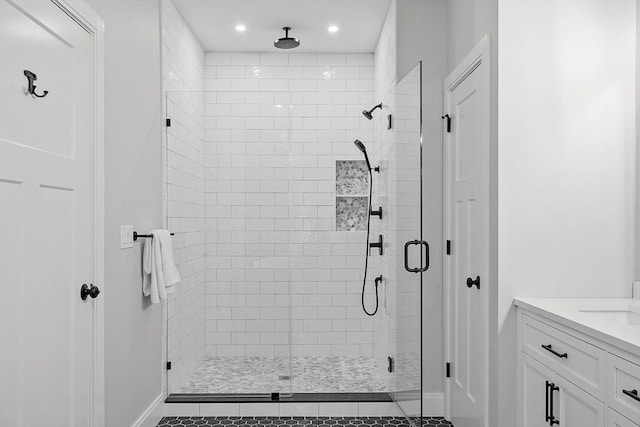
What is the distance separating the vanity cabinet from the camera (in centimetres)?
161

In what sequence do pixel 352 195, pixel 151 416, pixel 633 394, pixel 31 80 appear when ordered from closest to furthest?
pixel 633 394 < pixel 31 80 < pixel 151 416 < pixel 352 195

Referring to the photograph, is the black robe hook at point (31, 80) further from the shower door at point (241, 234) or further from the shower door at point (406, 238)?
the shower door at point (406, 238)

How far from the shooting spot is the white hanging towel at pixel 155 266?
297 centimetres

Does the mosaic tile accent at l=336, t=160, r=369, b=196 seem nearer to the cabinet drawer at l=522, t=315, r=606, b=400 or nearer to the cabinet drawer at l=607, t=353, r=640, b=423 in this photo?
the cabinet drawer at l=522, t=315, r=606, b=400

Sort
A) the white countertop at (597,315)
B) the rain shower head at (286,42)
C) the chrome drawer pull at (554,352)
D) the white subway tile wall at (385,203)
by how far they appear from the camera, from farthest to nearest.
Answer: the rain shower head at (286,42), the white subway tile wall at (385,203), the chrome drawer pull at (554,352), the white countertop at (597,315)

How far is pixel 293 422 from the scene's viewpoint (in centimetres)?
325

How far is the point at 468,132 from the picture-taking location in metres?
2.95

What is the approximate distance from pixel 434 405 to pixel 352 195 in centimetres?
162

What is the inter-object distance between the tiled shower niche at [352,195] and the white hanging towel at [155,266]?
142 centimetres

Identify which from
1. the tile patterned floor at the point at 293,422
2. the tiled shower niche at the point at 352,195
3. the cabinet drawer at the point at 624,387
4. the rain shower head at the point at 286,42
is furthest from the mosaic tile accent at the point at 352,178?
the cabinet drawer at the point at 624,387

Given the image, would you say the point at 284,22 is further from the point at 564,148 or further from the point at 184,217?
the point at 564,148

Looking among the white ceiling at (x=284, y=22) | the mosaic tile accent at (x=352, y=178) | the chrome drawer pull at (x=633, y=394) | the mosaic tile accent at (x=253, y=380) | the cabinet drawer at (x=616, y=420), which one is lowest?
the mosaic tile accent at (x=253, y=380)

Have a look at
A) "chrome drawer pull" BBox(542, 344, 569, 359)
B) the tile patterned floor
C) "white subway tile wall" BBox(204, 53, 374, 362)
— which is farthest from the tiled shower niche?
"chrome drawer pull" BBox(542, 344, 569, 359)

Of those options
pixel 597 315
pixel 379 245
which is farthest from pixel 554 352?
pixel 379 245
